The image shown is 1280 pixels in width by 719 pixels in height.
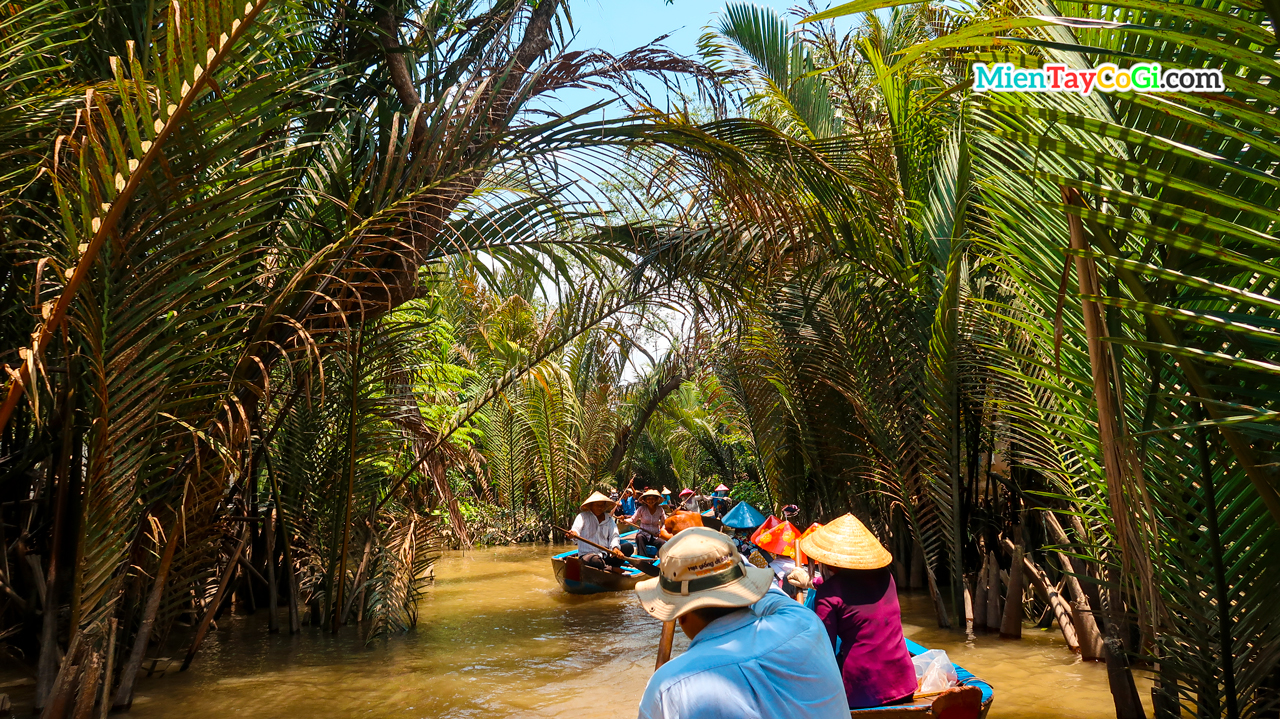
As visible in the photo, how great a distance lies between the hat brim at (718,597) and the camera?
2.20 metres

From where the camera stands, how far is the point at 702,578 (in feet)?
7.41

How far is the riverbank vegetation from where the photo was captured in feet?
6.71

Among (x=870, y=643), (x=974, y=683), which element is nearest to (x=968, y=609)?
(x=974, y=683)

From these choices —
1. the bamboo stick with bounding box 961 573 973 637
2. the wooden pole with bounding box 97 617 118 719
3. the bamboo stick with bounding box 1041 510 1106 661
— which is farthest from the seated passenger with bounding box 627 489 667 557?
the wooden pole with bounding box 97 617 118 719

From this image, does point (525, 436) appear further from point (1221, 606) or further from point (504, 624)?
point (1221, 606)

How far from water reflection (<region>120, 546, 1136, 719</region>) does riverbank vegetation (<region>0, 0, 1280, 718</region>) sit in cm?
37

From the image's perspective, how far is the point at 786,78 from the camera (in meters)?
9.95

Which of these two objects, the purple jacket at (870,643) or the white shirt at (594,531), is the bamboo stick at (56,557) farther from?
the white shirt at (594,531)

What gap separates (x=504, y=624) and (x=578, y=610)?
1.38 m

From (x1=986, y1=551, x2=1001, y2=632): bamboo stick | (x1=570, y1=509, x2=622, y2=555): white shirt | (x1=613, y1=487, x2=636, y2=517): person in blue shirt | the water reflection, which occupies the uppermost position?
(x1=613, y1=487, x2=636, y2=517): person in blue shirt

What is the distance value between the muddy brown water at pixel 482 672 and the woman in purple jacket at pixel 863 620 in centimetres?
178

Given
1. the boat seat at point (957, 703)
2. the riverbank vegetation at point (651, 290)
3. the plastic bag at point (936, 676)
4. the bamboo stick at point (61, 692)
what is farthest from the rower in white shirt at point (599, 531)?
the bamboo stick at point (61, 692)

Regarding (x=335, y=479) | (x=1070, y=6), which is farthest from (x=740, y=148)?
(x=335, y=479)

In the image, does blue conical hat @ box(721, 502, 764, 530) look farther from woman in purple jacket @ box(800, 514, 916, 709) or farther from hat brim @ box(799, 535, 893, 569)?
hat brim @ box(799, 535, 893, 569)
